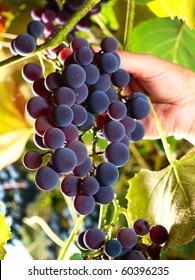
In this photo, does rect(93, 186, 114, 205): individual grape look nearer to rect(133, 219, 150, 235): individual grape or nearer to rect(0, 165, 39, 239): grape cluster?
rect(133, 219, 150, 235): individual grape

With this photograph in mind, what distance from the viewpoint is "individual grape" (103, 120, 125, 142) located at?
536mm

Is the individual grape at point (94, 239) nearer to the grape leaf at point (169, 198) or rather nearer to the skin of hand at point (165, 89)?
the grape leaf at point (169, 198)

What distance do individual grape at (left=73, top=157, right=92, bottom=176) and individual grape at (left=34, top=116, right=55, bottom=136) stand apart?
49 millimetres

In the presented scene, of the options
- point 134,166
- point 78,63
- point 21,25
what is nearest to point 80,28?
point 21,25

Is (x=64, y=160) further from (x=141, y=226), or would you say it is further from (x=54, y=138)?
(x=141, y=226)

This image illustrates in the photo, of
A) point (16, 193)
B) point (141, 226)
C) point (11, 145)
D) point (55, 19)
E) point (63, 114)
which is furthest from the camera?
point (16, 193)

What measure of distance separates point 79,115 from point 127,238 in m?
0.15

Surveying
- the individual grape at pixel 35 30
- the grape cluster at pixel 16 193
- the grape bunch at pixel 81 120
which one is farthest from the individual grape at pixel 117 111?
the grape cluster at pixel 16 193

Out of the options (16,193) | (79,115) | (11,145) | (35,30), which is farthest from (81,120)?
(16,193)

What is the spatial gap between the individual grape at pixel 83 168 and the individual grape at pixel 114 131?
1.2 inches

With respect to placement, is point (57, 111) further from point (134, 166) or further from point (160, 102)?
point (134, 166)

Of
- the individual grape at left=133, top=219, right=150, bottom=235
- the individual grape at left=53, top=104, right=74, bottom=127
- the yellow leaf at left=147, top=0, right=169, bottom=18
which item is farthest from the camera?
the yellow leaf at left=147, top=0, right=169, bottom=18

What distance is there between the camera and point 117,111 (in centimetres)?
54

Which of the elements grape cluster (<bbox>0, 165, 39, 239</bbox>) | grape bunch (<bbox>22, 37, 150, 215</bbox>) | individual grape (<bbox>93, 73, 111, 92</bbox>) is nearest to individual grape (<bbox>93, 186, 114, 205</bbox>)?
grape bunch (<bbox>22, 37, 150, 215</bbox>)
